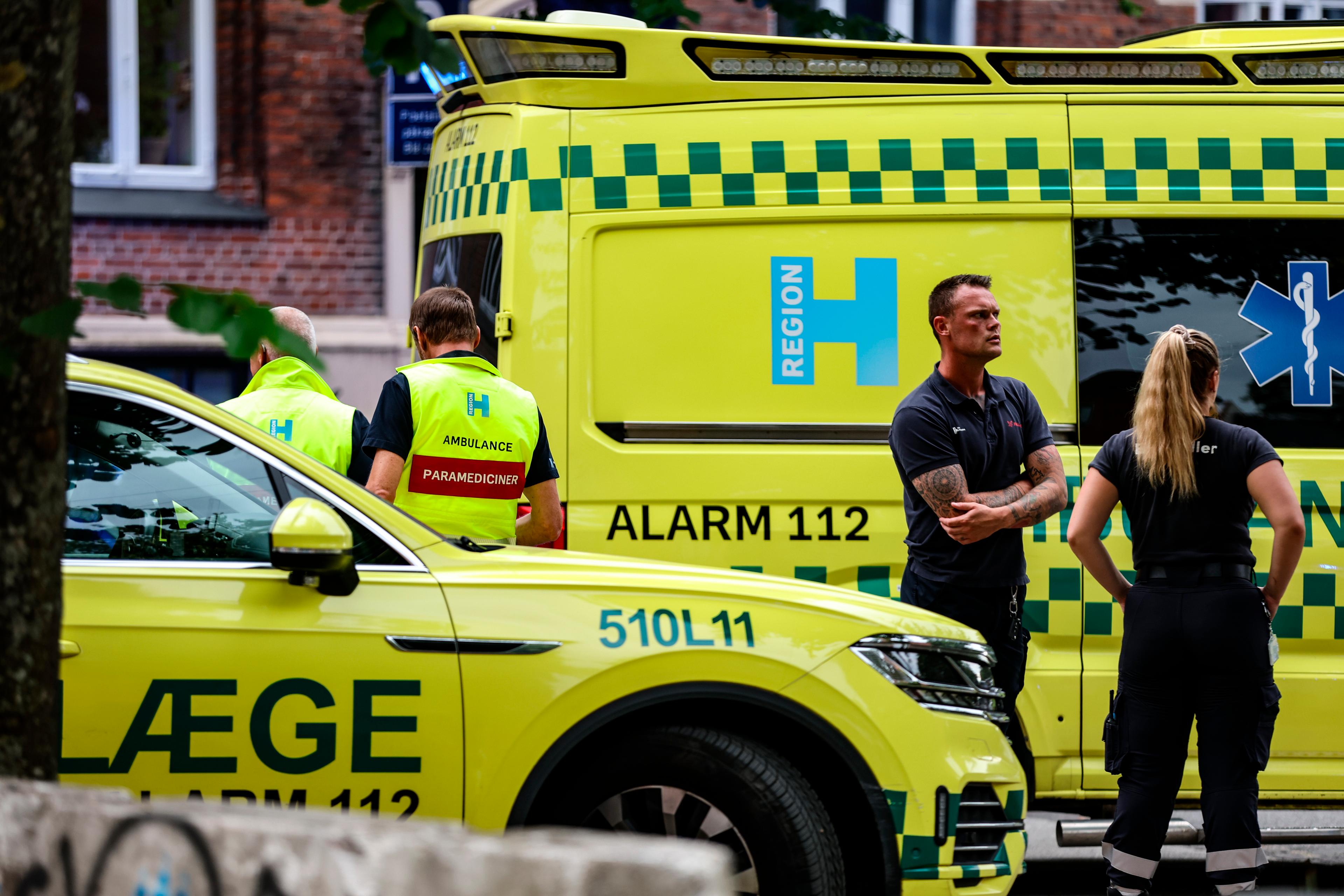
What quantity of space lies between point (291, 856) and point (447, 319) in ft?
10.1

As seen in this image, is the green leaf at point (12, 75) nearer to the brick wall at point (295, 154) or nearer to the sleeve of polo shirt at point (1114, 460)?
the sleeve of polo shirt at point (1114, 460)

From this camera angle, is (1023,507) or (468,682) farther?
(1023,507)

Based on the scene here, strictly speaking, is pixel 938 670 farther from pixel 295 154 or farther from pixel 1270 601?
pixel 295 154

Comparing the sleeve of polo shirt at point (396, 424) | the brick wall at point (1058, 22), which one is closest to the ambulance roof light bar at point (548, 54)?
the sleeve of polo shirt at point (396, 424)

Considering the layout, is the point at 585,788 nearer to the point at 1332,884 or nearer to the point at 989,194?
the point at 989,194

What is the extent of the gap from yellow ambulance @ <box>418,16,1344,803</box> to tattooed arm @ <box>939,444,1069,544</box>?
319 millimetres

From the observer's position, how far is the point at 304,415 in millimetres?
4789

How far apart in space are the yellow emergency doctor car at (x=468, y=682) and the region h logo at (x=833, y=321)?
1.28 meters

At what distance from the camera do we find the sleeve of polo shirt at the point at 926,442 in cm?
441

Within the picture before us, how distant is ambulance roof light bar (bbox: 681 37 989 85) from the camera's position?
493cm

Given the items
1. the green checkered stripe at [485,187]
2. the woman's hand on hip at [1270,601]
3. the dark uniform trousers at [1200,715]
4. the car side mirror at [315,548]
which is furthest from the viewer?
the green checkered stripe at [485,187]

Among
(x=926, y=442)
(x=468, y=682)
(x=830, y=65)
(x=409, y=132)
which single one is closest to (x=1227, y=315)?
(x=926, y=442)

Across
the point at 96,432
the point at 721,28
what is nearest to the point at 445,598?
the point at 96,432

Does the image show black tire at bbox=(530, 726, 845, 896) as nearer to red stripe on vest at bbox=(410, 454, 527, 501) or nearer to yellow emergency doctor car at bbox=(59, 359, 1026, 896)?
yellow emergency doctor car at bbox=(59, 359, 1026, 896)
